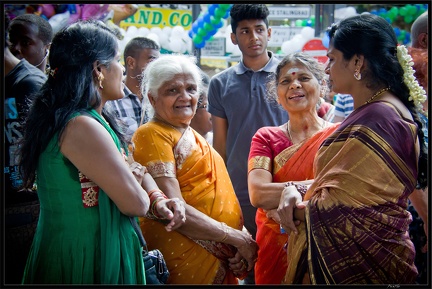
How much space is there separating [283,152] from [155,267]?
0.88 m

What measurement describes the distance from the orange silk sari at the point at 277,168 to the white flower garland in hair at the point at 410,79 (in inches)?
21.4

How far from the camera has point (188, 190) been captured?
2.54 m

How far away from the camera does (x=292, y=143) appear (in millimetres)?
2686

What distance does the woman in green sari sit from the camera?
1967mm

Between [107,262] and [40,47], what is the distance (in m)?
1.84

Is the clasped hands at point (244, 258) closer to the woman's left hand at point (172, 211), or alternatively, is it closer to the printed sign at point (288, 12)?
the woman's left hand at point (172, 211)

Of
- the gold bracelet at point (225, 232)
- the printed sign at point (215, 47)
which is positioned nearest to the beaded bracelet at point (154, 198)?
the gold bracelet at point (225, 232)

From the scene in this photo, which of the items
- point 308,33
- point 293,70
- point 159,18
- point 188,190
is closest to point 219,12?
point 308,33

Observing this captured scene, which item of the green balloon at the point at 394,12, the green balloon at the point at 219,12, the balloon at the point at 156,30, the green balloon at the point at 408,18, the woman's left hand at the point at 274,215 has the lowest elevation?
the woman's left hand at the point at 274,215

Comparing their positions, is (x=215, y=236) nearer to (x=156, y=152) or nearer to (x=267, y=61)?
(x=156, y=152)

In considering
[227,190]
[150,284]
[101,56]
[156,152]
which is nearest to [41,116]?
[101,56]

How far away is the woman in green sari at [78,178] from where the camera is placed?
1.97 meters

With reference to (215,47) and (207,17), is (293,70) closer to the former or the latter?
(207,17)

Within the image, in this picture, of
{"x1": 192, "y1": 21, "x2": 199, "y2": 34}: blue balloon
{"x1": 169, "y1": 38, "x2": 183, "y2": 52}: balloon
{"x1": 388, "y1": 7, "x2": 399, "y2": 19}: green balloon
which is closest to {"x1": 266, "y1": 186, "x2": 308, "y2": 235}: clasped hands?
{"x1": 192, "y1": 21, "x2": 199, "y2": 34}: blue balloon
